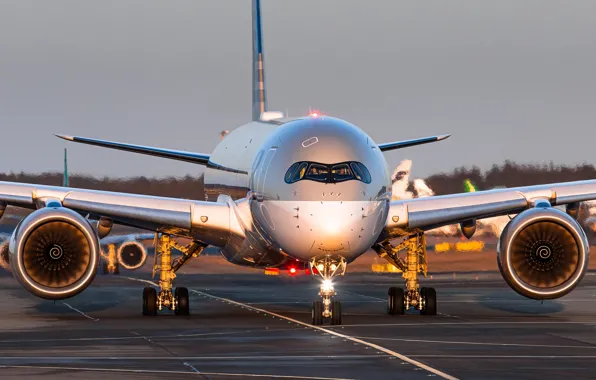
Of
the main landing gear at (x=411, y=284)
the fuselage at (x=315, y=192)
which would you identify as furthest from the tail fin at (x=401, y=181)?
the fuselage at (x=315, y=192)

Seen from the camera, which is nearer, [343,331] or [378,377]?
[378,377]

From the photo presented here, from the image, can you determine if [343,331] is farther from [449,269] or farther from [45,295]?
[449,269]

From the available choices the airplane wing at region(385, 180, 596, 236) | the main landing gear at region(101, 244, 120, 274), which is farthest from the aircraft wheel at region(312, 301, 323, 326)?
the main landing gear at region(101, 244, 120, 274)

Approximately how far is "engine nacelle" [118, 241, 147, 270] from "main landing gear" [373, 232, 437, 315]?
26998 millimetres

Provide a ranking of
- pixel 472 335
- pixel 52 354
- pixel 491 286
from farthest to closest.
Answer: pixel 491 286 < pixel 472 335 < pixel 52 354

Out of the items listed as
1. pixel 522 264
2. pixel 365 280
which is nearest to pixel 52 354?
pixel 522 264

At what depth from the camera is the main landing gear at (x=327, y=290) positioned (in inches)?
996

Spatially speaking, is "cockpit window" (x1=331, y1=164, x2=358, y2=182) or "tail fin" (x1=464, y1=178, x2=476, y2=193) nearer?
"cockpit window" (x1=331, y1=164, x2=358, y2=182)

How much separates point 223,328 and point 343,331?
2.47 meters

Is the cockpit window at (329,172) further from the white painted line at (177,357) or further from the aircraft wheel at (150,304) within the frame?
the white painted line at (177,357)

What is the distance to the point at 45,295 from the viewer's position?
26.5 meters

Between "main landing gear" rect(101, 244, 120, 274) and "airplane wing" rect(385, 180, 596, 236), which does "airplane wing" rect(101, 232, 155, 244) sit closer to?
"main landing gear" rect(101, 244, 120, 274)

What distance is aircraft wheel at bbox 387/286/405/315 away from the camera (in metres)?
29.1

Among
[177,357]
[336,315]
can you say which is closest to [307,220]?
[336,315]
